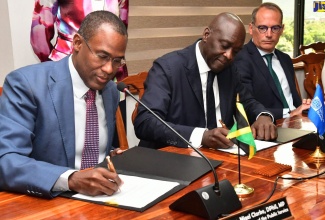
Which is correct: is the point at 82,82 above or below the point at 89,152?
above

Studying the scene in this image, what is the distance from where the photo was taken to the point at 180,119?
2510 mm

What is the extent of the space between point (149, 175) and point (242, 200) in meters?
0.33

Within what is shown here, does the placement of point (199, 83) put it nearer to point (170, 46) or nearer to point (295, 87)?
point (295, 87)

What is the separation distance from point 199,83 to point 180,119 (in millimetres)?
211

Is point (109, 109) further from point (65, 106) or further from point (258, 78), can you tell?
point (258, 78)

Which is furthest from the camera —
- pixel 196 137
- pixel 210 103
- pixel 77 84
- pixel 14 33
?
pixel 14 33

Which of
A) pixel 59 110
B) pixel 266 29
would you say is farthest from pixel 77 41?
pixel 266 29

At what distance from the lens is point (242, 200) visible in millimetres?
1478

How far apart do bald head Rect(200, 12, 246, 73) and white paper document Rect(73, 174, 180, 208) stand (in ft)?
3.45

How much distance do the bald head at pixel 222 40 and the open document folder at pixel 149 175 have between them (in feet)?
2.44

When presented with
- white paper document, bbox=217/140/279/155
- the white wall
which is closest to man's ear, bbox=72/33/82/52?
white paper document, bbox=217/140/279/155

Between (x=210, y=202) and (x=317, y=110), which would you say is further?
(x=317, y=110)

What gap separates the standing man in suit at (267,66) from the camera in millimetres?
3168

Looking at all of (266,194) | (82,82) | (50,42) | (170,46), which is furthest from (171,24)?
(266,194)
